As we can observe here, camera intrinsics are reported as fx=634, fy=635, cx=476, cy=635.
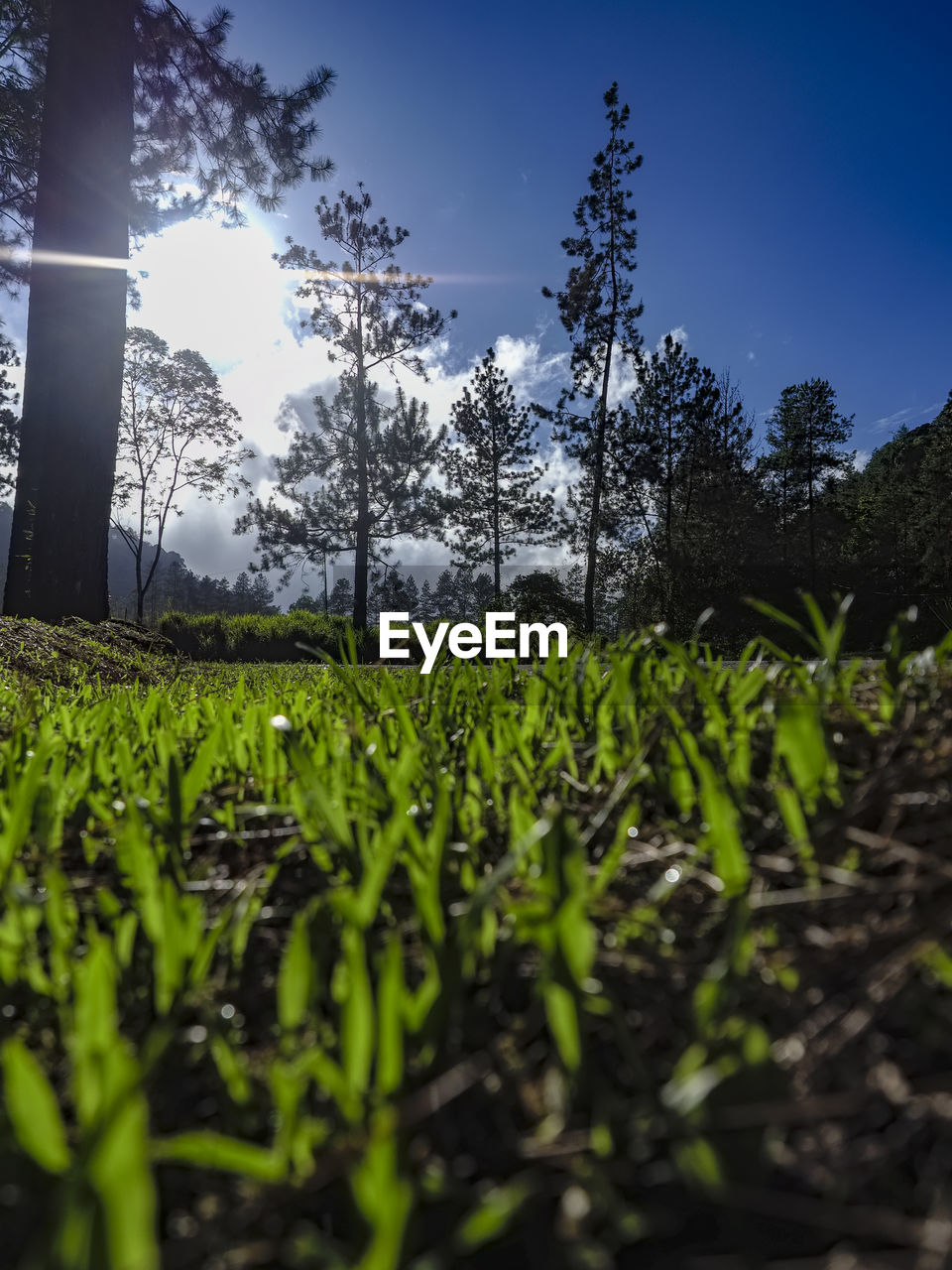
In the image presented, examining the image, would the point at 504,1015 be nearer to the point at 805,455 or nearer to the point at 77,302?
the point at 77,302

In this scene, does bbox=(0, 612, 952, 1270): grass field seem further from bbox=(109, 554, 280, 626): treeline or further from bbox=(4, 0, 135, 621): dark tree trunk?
bbox=(109, 554, 280, 626): treeline

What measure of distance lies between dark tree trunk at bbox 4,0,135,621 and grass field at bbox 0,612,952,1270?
6987 mm

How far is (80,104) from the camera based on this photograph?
23.4 ft

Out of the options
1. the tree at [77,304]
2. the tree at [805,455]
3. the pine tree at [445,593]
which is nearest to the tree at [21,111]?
the tree at [77,304]

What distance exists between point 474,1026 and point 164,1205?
287mm

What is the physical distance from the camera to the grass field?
45 centimetres

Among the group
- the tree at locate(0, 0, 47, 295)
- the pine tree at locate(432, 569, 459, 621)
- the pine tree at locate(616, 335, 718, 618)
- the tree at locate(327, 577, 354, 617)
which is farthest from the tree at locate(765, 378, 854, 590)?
the tree at locate(327, 577, 354, 617)

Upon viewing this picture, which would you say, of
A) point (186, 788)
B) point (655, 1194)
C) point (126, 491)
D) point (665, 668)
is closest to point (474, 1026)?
point (655, 1194)

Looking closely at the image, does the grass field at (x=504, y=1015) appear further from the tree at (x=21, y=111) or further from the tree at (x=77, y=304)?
the tree at (x=21, y=111)

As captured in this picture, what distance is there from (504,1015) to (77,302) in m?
8.97

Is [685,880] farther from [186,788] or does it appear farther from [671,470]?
[671,470]

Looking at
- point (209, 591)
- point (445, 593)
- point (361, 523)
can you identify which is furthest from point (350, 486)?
point (209, 591)

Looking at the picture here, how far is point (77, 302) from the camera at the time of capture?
7184mm

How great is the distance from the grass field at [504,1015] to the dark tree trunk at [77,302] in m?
6.99
